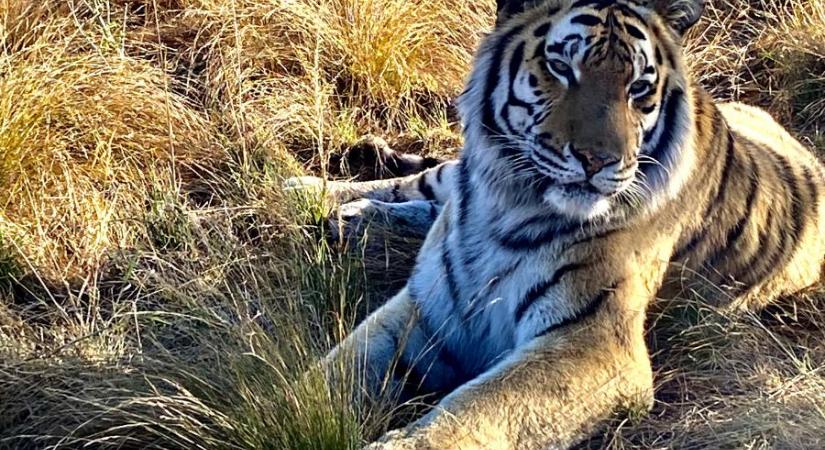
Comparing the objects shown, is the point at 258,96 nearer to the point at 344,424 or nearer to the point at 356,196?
the point at 356,196

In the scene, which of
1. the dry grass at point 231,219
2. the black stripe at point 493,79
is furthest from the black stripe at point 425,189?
the black stripe at point 493,79

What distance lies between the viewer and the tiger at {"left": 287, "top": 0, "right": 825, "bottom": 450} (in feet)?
10.3

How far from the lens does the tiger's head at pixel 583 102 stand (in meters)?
3.19

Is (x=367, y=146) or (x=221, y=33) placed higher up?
(x=221, y=33)

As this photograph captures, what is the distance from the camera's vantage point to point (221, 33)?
546 centimetres

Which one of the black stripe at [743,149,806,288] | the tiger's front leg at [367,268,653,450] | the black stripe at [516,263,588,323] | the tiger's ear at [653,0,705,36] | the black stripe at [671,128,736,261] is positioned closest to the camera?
the tiger's front leg at [367,268,653,450]

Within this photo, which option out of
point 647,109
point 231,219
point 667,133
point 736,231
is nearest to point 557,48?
point 647,109

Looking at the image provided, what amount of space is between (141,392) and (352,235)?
1.46 m

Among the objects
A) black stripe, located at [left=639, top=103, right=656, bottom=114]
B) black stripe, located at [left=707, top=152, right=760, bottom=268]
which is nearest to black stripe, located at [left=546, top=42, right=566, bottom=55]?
black stripe, located at [left=639, top=103, right=656, bottom=114]

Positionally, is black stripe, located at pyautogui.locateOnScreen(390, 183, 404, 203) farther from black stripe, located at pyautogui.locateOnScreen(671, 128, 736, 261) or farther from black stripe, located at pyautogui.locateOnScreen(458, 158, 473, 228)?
black stripe, located at pyautogui.locateOnScreen(671, 128, 736, 261)

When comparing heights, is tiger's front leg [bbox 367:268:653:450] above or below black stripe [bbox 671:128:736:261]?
below

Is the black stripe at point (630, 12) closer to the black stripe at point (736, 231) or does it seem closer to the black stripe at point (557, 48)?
the black stripe at point (557, 48)

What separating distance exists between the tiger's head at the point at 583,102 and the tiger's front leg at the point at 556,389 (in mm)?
301

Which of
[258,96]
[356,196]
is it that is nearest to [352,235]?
[356,196]
